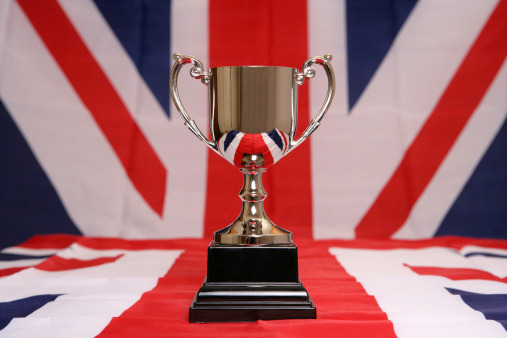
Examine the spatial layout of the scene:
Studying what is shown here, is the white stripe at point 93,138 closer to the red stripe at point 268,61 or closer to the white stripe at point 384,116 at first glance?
the red stripe at point 268,61

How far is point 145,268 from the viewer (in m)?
1.37

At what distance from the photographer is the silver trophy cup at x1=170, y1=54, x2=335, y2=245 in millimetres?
970

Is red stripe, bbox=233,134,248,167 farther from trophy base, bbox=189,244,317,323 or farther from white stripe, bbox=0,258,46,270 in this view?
white stripe, bbox=0,258,46,270

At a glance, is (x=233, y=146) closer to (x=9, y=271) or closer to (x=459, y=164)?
(x=9, y=271)

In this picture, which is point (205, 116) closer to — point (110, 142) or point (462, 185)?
point (110, 142)

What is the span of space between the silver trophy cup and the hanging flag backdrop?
78cm

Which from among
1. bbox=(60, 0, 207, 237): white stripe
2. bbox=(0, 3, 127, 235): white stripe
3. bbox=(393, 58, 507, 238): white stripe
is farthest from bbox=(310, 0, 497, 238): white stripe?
bbox=(0, 3, 127, 235): white stripe

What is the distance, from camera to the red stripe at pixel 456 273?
1267 mm

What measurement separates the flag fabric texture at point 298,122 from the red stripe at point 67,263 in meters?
0.27

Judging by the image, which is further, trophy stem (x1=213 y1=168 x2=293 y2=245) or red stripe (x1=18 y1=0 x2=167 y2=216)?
red stripe (x1=18 y1=0 x2=167 y2=216)

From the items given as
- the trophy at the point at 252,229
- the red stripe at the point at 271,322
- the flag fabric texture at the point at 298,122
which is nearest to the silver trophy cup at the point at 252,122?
the trophy at the point at 252,229

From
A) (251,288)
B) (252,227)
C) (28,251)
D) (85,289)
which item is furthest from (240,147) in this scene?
(28,251)

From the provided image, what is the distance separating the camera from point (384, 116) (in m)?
1.82

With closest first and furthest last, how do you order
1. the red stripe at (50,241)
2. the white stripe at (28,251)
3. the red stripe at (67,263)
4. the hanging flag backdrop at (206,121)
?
the red stripe at (67,263) < the white stripe at (28,251) < the red stripe at (50,241) < the hanging flag backdrop at (206,121)
